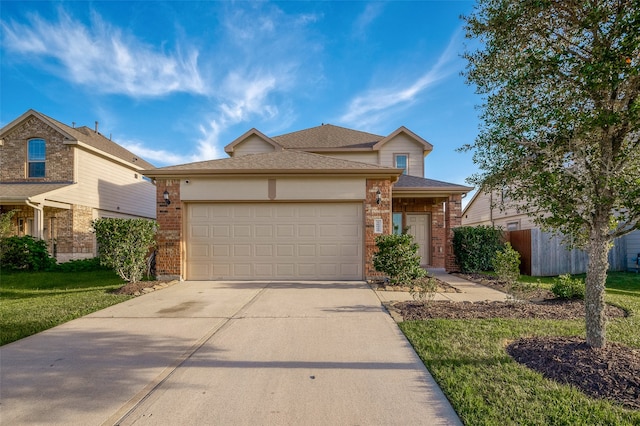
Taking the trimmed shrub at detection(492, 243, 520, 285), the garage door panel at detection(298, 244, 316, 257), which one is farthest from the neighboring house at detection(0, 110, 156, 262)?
the trimmed shrub at detection(492, 243, 520, 285)

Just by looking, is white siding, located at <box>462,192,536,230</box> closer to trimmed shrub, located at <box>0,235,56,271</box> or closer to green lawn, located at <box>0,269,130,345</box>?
green lawn, located at <box>0,269,130,345</box>

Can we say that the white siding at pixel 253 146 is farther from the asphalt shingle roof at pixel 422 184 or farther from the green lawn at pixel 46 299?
the green lawn at pixel 46 299

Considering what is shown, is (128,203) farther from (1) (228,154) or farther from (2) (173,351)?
(2) (173,351)

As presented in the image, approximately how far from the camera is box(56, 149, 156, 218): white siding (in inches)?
551

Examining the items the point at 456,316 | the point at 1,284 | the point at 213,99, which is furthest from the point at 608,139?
the point at 1,284

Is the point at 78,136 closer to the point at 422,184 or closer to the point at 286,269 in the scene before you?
the point at 286,269

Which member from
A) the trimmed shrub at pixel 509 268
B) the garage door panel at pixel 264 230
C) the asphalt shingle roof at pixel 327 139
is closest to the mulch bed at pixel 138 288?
the garage door panel at pixel 264 230

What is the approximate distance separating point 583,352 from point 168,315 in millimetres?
6072

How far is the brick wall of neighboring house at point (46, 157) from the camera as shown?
45.0 ft

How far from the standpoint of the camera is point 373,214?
356 inches

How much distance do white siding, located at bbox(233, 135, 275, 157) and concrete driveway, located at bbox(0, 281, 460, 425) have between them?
10.2m

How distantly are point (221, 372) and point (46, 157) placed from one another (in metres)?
15.9

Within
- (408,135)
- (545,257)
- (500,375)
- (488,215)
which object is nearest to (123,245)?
(500,375)

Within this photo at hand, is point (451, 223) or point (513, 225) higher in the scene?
point (451, 223)
